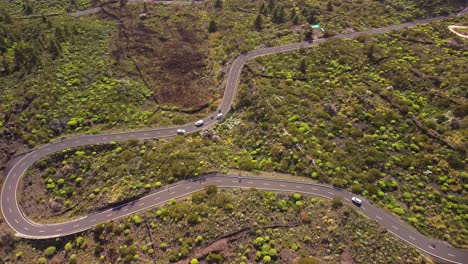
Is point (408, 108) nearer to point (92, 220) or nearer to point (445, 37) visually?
point (445, 37)

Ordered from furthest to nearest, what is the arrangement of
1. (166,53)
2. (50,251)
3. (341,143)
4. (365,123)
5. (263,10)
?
(263,10), (166,53), (365,123), (341,143), (50,251)

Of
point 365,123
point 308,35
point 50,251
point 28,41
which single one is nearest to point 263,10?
point 308,35

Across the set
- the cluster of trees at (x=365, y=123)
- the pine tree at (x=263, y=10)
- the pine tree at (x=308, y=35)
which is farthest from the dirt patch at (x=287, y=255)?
the pine tree at (x=263, y=10)

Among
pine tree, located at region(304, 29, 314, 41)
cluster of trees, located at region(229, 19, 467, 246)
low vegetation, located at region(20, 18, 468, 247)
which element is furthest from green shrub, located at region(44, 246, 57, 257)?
pine tree, located at region(304, 29, 314, 41)

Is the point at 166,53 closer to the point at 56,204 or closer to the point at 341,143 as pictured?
the point at 56,204

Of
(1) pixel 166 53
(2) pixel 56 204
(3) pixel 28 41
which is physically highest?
(3) pixel 28 41

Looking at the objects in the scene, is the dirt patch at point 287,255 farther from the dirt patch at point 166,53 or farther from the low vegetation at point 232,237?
the dirt patch at point 166,53

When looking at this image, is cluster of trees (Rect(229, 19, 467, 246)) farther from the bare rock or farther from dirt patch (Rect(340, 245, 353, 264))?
the bare rock

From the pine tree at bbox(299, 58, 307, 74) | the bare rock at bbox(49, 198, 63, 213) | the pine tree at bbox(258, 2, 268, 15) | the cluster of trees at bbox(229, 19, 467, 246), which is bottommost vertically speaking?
the bare rock at bbox(49, 198, 63, 213)
